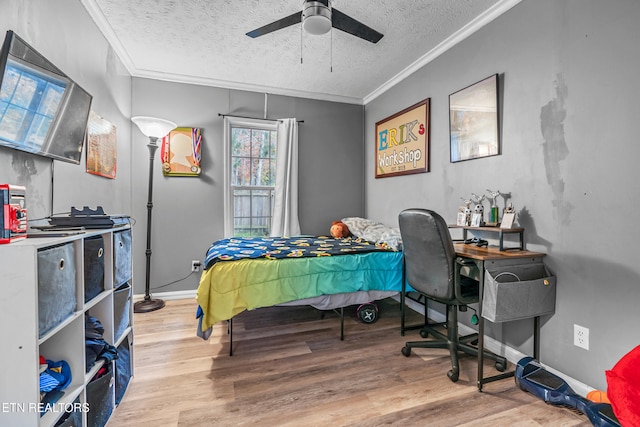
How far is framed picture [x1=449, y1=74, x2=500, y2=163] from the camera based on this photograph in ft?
7.06

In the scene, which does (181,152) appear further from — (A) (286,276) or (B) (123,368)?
(B) (123,368)

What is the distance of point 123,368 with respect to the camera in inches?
64.4

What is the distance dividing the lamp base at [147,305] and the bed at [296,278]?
3.75ft

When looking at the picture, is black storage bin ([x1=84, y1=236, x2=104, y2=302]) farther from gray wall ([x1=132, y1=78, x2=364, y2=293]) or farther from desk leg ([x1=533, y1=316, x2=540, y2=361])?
desk leg ([x1=533, y1=316, x2=540, y2=361])

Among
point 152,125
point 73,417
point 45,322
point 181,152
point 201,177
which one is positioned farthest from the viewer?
point 201,177

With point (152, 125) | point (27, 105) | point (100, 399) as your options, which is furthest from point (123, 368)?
point (152, 125)

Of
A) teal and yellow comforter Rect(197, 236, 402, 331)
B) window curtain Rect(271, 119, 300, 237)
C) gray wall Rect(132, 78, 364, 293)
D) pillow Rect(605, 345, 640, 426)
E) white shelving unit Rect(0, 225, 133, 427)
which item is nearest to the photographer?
white shelving unit Rect(0, 225, 133, 427)

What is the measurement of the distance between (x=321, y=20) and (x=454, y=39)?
1.44 metres

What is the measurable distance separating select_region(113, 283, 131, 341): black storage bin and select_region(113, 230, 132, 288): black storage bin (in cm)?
8

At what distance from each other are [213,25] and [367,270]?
2.46m

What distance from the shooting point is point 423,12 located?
220cm

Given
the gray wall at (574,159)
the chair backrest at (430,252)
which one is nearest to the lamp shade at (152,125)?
the chair backrest at (430,252)

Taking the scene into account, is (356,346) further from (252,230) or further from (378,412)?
(252,230)

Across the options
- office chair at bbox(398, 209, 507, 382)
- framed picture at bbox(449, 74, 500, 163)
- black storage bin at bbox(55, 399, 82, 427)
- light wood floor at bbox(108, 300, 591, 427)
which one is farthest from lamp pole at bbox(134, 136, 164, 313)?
framed picture at bbox(449, 74, 500, 163)
